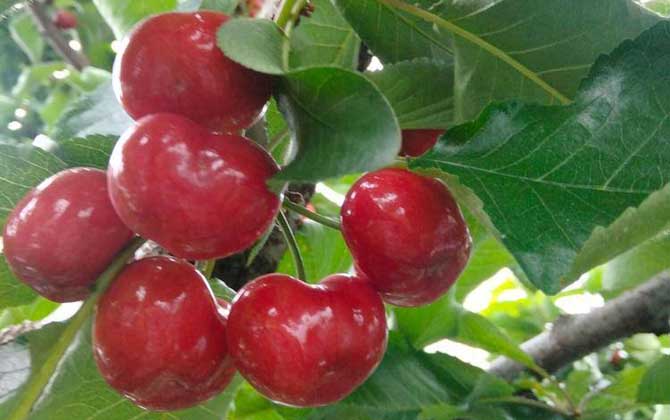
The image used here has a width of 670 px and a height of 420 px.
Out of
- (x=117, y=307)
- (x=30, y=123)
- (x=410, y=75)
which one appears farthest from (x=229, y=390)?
(x=30, y=123)

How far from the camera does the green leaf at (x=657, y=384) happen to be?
3.39ft

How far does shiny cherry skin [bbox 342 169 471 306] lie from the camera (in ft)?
2.17

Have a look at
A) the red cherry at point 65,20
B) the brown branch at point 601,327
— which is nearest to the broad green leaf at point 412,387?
the brown branch at point 601,327

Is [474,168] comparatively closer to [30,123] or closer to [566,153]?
[566,153]

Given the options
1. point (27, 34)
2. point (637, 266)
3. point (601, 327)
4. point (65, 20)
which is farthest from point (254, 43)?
point (65, 20)

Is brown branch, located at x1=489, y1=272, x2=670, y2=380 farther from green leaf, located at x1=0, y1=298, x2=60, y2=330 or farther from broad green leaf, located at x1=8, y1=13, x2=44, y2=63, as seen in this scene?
broad green leaf, located at x1=8, y1=13, x2=44, y2=63

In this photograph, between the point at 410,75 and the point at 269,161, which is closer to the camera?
the point at 269,161

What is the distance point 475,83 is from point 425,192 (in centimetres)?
13

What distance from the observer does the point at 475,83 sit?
0.75 meters

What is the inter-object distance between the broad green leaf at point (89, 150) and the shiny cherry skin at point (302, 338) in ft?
0.62

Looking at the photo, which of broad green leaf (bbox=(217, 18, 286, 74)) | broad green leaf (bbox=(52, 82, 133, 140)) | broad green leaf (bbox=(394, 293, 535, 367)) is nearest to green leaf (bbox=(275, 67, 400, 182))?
broad green leaf (bbox=(217, 18, 286, 74))

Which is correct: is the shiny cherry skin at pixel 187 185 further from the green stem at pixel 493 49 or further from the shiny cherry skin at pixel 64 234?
the green stem at pixel 493 49

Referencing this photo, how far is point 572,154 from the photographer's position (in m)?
0.62

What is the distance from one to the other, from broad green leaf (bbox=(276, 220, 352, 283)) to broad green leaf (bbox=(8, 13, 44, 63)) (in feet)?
6.02
